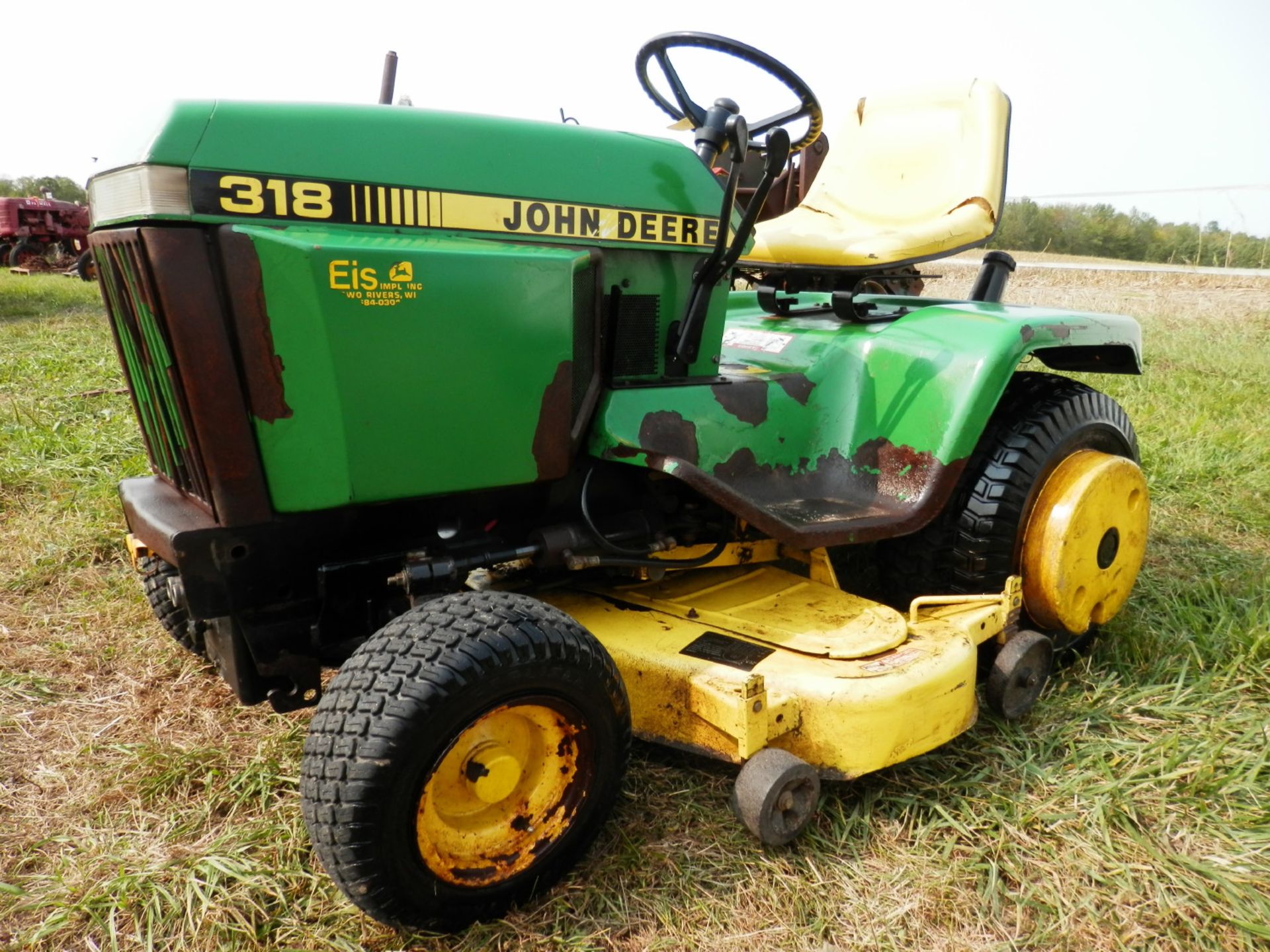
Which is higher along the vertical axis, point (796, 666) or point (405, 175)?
point (405, 175)

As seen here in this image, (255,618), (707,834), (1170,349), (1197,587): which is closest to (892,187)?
(1197,587)

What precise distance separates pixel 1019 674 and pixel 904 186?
174cm

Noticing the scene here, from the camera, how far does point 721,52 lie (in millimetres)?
2189

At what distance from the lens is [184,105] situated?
151 centimetres

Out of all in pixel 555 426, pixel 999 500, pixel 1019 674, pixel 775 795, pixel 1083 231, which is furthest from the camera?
pixel 1083 231

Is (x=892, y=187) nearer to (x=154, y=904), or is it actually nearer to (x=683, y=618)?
(x=683, y=618)

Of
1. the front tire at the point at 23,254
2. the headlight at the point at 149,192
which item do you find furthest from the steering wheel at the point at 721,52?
the front tire at the point at 23,254

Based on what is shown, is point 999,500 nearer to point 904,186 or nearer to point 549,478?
point 549,478

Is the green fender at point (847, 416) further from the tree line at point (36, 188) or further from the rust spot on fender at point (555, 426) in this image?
the tree line at point (36, 188)

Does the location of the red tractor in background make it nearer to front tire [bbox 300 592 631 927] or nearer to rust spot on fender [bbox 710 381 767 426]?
rust spot on fender [bbox 710 381 767 426]

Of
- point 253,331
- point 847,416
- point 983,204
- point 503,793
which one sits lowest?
point 503,793

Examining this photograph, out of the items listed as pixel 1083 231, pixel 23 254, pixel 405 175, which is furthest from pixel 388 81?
pixel 1083 231

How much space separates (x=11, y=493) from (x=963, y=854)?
3.74 metres

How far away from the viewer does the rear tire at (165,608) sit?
2291 millimetres
